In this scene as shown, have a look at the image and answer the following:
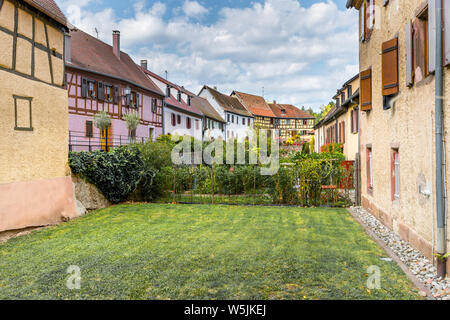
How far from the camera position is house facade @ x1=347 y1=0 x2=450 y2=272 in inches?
207

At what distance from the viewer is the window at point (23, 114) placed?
8211 millimetres

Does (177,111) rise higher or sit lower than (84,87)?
higher

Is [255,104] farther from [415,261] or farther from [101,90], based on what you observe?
[415,261]

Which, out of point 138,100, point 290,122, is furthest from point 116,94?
point 290,122

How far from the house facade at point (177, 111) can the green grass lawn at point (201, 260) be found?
19.4m

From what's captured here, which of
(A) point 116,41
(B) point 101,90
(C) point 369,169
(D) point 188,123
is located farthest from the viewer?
(D) point 188,123

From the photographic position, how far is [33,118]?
8766 millimetres

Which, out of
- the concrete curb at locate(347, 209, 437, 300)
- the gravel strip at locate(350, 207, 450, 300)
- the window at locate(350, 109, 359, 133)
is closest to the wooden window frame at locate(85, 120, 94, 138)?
the window at locate(350, 109, 359, 133)

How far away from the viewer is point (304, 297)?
4215mm

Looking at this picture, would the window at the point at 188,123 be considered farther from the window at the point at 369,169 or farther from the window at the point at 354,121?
the window at the point at 369,169

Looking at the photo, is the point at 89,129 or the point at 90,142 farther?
the point at 89,129

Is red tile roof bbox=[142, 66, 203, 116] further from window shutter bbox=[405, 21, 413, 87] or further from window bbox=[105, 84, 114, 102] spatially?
window shutter bbox=[405, 21, 413, 87]

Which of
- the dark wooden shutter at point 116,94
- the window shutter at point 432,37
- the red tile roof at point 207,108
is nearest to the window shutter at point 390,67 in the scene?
the window shutter at point 432,37

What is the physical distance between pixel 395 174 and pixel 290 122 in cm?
5312
